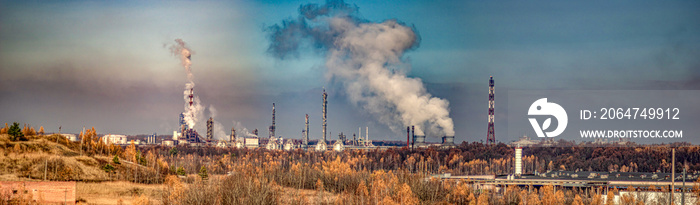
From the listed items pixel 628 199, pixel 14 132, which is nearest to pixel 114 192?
pixel 14 132

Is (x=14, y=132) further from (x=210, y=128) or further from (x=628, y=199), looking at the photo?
(x=210, y=128)

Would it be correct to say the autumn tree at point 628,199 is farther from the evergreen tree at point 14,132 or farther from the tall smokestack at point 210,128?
the tall smokestack at point 210,128

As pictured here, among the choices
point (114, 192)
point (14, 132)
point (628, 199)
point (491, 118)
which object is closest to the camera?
point (628, 199)

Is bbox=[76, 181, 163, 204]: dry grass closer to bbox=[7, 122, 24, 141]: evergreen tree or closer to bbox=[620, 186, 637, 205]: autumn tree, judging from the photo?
bbox=[7, 122, 24, 141]: evergreen tree

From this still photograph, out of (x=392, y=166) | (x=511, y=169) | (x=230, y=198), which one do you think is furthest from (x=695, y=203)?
(x=392, y=166)

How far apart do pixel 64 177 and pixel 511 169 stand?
87.6m

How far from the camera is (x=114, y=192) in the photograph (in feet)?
251

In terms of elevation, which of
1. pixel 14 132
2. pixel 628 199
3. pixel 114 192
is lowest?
pixel 114 192

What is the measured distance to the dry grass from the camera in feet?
241

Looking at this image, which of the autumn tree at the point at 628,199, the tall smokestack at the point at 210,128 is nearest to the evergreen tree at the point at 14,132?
the autumn tree at the point at 628,199

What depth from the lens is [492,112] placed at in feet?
509

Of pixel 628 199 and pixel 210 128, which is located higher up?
pixel 210 128

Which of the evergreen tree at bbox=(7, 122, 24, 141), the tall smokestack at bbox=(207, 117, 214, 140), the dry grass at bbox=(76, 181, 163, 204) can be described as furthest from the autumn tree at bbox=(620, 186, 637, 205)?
the tall smokestack at bbox=(207, 117, 214, 140)

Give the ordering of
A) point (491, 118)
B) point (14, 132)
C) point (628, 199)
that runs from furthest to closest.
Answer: point (491, 118)
point (14, 132)
point (628, 199)
